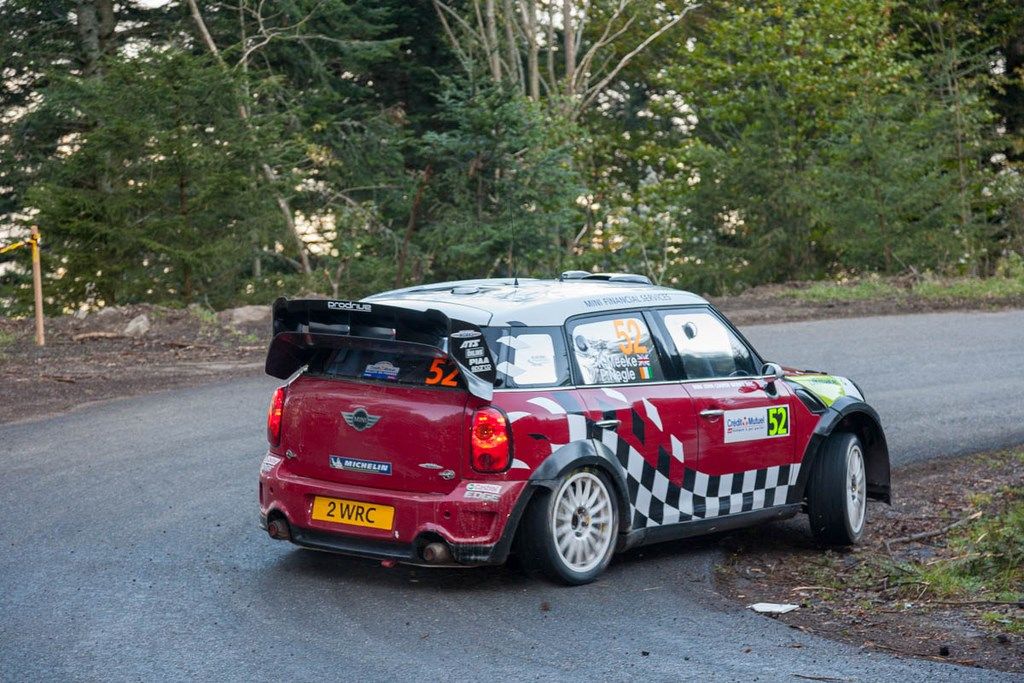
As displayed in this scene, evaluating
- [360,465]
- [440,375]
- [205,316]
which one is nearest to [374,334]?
[440,375]

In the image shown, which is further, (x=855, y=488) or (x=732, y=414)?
(x=855, y=488)

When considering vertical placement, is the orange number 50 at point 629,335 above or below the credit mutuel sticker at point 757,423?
above

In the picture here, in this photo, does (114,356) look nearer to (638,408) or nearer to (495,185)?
(495,185)

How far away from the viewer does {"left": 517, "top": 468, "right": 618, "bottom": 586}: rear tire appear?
22.6ft

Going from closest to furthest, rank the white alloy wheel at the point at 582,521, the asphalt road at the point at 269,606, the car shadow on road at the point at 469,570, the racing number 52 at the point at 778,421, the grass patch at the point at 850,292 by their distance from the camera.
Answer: the asphalt road at the point at 269,606, the white alloy wheel at the point at 582,521, the car shadow on road at the point at 469,570, the racing number 52 at the point at 778,421, the grass patch at the point at 850,292

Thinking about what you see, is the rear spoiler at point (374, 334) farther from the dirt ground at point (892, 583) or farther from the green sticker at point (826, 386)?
the green sticker at point (826, 386)

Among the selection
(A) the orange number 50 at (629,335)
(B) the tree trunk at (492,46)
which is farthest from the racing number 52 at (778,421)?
(B) the tree trunk at (492,46)

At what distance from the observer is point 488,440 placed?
680 centimetres

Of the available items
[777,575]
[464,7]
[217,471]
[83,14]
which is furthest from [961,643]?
[464,7]

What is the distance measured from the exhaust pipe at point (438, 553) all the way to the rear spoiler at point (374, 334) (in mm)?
764

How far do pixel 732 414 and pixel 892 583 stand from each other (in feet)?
4.16

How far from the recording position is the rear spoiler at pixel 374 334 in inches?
268

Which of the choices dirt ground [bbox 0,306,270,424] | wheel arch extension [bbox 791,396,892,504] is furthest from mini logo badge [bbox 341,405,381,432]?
dirt ground [bbox 0,306,270,424]

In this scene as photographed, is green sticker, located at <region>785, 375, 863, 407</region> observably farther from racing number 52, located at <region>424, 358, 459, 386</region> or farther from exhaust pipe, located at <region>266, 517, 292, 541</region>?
exhaust pipe, located at <region>266, 517, 292, 541</region>
